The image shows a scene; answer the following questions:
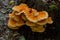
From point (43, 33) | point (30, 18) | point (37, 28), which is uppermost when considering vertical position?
point (30, 18)

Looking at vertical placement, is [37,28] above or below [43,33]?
above

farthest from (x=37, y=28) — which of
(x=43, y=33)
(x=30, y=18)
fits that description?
(x=43, y=33)

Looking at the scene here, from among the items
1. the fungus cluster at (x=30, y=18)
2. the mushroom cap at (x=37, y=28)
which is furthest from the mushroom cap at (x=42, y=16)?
the mushroom cap at (x=37, y=28)

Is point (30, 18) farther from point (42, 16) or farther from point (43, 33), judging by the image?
point (43, 33)

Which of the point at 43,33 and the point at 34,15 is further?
the point at 43,33

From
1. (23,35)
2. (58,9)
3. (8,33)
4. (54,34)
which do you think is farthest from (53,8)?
(8,33)

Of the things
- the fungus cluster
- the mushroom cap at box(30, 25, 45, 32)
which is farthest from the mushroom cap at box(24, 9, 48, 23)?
the mushroom cap at box(30, 25, 45, 32)

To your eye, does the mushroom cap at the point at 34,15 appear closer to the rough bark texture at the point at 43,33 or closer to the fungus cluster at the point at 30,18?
the fungus cluster at the point at 30,18

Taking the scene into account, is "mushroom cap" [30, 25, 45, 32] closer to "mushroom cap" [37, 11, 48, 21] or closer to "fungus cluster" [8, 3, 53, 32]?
"fungus cluster" [8, 3, 53, 32]
